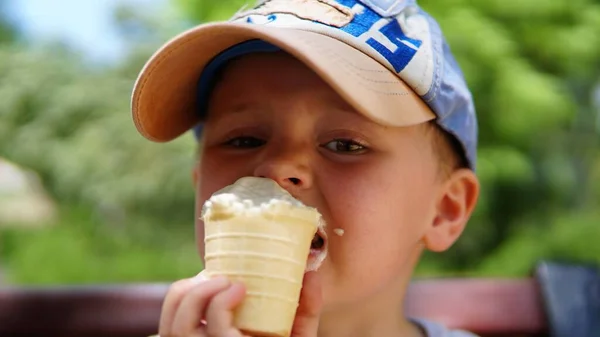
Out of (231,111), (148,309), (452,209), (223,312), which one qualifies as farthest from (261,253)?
(148,309)

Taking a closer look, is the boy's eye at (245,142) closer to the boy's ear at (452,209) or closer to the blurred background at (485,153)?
the boy's ear at (452,209)

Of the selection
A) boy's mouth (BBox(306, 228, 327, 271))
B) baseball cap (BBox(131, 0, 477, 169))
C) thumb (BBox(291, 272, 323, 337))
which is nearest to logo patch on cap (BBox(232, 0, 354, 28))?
baseball cap (BBox(131, 0, 477, 169))

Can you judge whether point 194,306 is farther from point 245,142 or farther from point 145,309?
point 145,309

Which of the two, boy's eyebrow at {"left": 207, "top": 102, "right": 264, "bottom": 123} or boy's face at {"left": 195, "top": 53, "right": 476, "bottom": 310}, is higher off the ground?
boy's eyebrow at {"left": 207, "top": 102, "right": 264, "bottom": 123}

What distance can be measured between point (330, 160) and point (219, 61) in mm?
382

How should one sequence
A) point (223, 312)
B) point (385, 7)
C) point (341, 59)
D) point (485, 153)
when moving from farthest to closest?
point (485, 153) → point (385, 7) → point (341, 59) → point (223, 312)

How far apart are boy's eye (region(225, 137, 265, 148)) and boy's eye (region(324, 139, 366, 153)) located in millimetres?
155

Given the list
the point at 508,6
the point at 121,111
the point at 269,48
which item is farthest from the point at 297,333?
the point at 121,111

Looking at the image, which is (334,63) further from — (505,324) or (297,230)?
(505,324)

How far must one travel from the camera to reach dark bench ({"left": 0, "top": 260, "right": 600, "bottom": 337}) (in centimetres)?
262

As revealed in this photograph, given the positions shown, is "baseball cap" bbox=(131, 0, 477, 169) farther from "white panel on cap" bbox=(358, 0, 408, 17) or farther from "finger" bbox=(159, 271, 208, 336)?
"finger" bbox=(159, 271, 208, 336)

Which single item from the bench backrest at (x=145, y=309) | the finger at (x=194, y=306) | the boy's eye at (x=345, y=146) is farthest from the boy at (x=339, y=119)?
the bench backrest at (x=145, y=309)

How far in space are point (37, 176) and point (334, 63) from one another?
1342cm

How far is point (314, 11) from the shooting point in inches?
70.7
